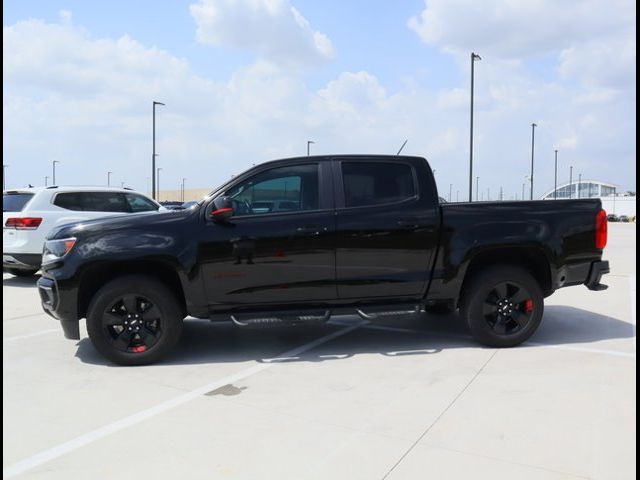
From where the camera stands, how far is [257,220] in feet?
17.1

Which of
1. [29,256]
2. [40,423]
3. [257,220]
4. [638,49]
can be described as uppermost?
[638,49]

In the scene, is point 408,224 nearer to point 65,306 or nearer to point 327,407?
point 327,407

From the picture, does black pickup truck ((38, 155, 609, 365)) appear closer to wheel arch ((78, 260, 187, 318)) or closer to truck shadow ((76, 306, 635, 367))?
wheel arch ((78, 260, 187, 318))

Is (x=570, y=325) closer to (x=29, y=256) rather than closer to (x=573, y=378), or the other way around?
(x=573, y=378)

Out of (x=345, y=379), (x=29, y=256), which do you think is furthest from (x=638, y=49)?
(x=29, y=256)

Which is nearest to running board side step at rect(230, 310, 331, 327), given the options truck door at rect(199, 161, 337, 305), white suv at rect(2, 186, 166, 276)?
truck door at rect(199, 161, 337, 305)

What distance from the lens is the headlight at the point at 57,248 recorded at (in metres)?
5.07

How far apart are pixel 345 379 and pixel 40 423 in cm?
226

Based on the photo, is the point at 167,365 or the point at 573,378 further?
the point at 167,365

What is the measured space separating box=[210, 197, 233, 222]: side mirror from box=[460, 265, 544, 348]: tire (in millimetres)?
2467

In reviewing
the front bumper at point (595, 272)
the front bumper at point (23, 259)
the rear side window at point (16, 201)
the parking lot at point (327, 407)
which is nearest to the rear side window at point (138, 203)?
the rear side window at point (16, 201)

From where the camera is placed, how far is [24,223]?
954 cm

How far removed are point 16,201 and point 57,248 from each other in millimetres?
5999

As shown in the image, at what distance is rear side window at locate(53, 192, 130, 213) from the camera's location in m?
10.3
